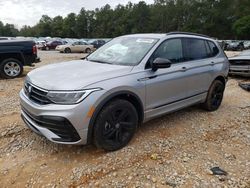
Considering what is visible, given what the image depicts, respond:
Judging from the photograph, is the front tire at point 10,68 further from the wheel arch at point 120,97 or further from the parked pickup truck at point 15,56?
the wheel arch at point 120,97

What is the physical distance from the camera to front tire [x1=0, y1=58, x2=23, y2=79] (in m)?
8.41

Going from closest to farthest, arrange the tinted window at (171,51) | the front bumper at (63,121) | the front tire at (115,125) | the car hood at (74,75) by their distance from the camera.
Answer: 1. the front bumper at (63,121)
2. the car hood at (74,75)
3. the front tire at (115,125)
4. the tinted window at (171,51)

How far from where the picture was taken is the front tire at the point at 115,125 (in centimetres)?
329

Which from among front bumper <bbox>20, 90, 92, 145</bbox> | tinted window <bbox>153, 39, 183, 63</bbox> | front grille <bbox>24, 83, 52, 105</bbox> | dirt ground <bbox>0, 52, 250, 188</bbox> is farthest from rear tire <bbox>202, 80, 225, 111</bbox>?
front grille <bbox>24, 83, 52, 105</bbox>

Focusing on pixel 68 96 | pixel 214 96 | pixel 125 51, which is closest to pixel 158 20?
pixel 214 96

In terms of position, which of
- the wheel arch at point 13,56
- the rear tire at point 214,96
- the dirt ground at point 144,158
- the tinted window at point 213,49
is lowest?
the dirt ground at point 144,158

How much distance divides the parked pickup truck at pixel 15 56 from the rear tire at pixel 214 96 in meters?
6.31

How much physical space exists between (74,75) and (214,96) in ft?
11.0

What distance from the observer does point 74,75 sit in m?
3.36

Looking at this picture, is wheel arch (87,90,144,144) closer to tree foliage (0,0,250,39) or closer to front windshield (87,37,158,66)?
front windshield (87,37,158,66)

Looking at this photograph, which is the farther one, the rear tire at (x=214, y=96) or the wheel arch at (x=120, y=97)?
the rear tire at (x=214, y=96)

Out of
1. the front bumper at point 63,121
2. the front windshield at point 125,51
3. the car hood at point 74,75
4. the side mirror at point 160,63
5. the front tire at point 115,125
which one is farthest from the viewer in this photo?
the front windshield at point 125,51

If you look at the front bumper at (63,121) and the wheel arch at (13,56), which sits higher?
the wheel arch at (13,56)

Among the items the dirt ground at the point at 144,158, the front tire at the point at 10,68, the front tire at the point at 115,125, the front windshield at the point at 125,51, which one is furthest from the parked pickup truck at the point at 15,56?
the front tire at the point at 115,125
